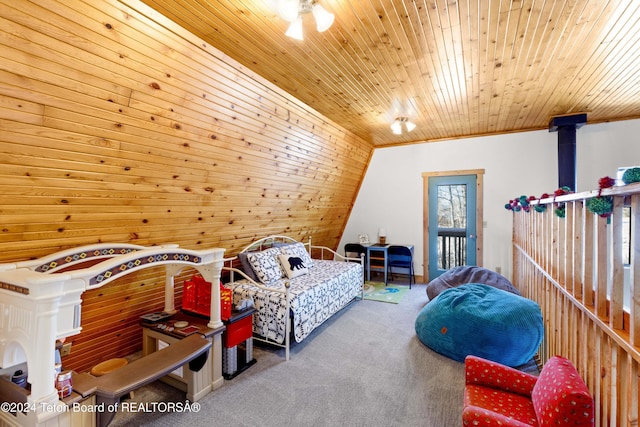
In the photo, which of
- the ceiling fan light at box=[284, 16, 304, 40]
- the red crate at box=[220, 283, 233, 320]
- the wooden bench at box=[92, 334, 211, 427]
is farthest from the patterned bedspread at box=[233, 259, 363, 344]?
the ceiling fan light at box=[284, 16, 304, 40]

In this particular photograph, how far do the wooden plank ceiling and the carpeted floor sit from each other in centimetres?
264

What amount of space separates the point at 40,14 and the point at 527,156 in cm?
580

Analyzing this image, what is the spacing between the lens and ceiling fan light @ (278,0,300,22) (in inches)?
61.5

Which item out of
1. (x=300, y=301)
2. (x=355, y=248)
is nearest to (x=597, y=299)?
(x=300, y=301)

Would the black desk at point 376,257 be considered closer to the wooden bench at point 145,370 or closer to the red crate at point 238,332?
the red crate at point 238,332

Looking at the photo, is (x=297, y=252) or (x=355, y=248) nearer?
(x=297, y=252)

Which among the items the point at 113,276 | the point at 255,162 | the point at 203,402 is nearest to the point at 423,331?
the point at 203,402

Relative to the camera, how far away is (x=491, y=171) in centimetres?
495

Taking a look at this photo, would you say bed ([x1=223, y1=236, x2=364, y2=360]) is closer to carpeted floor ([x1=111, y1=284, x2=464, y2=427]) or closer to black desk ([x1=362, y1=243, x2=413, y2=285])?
carpeted floor ([x1=111, y1=284, x2=464, y2=427])

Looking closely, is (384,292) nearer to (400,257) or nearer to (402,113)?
(400,257)

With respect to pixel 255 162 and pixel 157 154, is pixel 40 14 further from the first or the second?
pixel 255 162

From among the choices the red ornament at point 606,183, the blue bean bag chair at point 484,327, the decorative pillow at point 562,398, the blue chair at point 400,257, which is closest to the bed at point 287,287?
the blue chair at point 400,257

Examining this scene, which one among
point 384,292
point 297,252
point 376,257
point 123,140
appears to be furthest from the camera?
point 376,257

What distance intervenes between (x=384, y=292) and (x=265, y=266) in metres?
2.38
